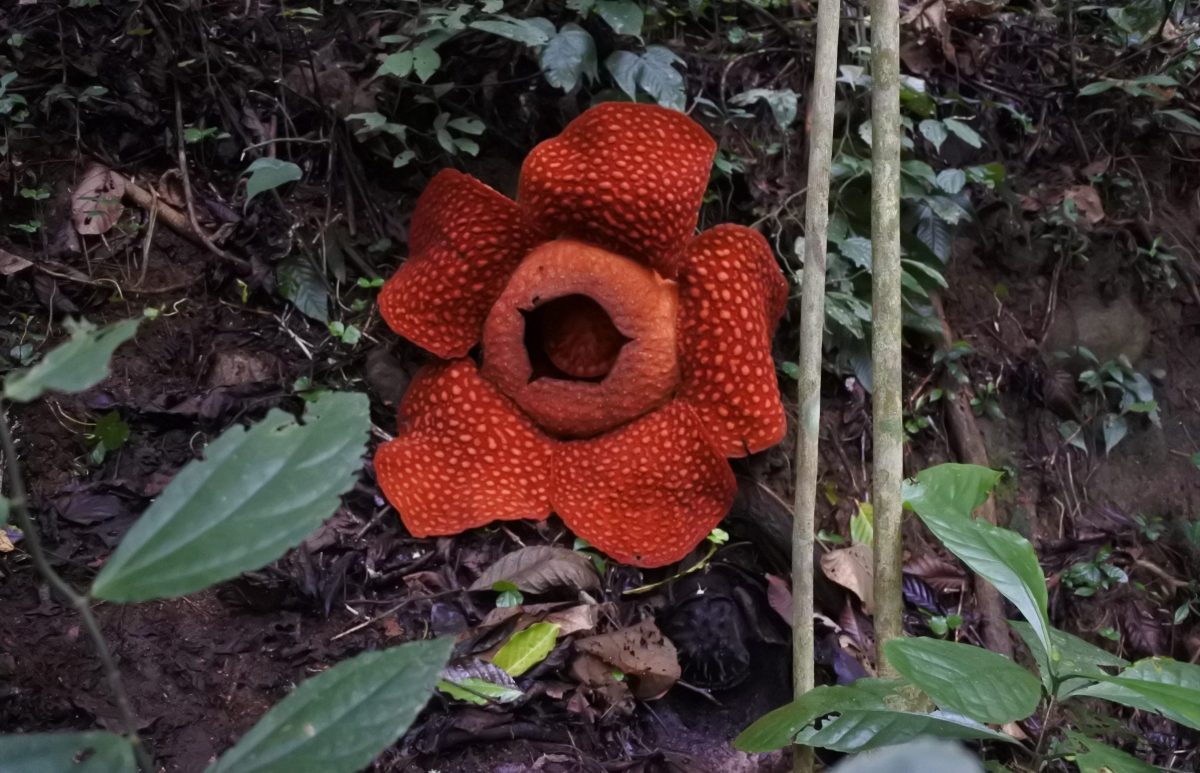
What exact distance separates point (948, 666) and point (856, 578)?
2.60 ft

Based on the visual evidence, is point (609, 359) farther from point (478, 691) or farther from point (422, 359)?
point (478, 691)

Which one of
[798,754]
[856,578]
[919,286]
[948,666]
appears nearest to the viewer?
[948,666]

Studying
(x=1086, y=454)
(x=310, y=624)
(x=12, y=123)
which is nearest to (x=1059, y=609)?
(x=1086, y=454)

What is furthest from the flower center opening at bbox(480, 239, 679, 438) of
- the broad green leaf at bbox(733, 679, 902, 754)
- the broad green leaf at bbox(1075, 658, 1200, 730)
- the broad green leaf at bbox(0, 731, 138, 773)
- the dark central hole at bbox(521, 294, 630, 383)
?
the broad green leaf at bbox(0, 731, 138, 773)

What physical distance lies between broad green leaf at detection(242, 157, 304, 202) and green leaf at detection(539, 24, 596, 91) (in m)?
0.65

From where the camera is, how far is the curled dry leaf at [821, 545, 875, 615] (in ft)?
5.98

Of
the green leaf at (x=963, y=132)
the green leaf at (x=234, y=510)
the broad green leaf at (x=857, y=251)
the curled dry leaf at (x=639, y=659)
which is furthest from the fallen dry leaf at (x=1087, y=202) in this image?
the green leaf at (x=234, y=510)

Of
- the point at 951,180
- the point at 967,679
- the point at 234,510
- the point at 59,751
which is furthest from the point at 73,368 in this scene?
the point at 951,180

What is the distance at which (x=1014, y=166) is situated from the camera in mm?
2730

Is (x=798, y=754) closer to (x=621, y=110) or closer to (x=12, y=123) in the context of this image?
(x=621, y=110)

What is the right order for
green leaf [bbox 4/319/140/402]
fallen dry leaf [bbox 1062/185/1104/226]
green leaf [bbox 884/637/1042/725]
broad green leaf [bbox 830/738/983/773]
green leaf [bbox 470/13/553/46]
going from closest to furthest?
broad green leaf [bbox 830/738/983/773], green leaf [bbox 4/319/140/402], green leaf [bbox 884/637/1042/725], green leaf [bbox 470/13/553/46], fallen dry leaf [bbox 1062/185/1104/226]

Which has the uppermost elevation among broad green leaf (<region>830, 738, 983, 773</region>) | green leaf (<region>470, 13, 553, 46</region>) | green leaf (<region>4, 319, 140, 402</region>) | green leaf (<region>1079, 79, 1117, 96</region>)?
green leaf (<region>4, 319, 140, 402</region>)

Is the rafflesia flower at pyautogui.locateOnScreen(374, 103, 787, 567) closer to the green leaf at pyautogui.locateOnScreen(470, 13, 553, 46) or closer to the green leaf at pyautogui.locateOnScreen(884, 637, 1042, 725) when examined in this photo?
the green leaf at pyautogui.locateOnScreen(470, 13, 553, 46)

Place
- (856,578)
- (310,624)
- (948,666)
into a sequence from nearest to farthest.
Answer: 1. (948,666)
2. (310,624)
3. (856,578)
